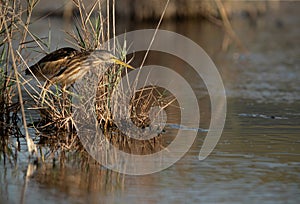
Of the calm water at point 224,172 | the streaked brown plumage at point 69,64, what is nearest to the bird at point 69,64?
the streaked brown plumage at point 69,64

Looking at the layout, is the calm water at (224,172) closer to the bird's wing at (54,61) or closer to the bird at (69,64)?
the bird at (69,64)

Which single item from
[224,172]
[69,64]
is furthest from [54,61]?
[224,172]

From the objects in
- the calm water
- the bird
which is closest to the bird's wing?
the bird

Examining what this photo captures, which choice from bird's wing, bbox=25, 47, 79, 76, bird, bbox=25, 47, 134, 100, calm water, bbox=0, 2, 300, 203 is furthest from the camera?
bird's wing, bbox=25, 47, 79, 76

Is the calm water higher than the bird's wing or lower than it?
lower

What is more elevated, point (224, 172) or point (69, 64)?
point (69, 64)

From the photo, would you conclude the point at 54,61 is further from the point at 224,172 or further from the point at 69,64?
the point at 224,172

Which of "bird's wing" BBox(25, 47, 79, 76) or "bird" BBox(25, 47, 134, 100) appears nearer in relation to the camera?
"bird" BBox(25, 47, 134, 100)

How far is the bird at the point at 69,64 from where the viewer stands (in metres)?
7.03

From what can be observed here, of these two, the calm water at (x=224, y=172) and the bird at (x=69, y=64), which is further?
the bird at (x=69, y=64)

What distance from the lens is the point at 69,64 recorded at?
23.5 feet

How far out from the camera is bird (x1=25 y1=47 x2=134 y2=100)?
7.03 metres

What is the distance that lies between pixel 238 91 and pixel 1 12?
3828 millimetres

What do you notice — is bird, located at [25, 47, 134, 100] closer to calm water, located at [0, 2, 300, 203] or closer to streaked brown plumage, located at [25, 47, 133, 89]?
streaked brown plumage, located at [25, 47, 133, 89]
